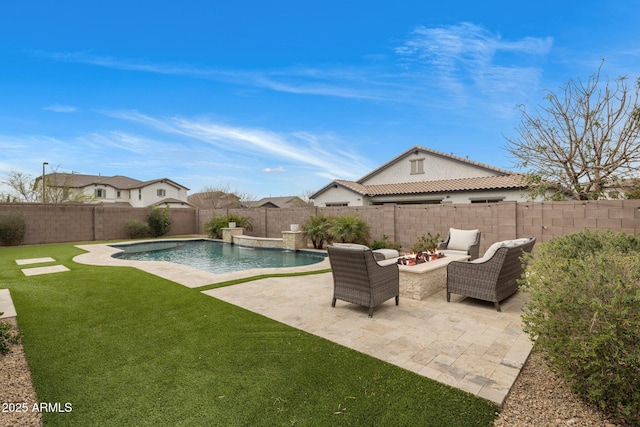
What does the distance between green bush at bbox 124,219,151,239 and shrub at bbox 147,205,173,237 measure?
1.59 feet

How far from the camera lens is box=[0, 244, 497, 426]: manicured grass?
2.38 meters

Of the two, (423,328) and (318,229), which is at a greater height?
A: (318,229)

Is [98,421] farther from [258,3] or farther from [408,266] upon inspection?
[258,3]

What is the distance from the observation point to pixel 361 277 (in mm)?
4680

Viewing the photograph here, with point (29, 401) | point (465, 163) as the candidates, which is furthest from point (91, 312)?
point (465, 163)

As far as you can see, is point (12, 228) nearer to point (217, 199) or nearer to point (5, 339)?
point (5, 339)

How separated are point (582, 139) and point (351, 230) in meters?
7.81

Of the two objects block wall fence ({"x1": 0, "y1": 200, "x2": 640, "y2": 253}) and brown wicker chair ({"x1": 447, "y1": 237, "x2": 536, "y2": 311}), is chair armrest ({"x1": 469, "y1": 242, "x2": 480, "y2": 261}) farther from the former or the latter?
brown wicker chair ({"x1": 447, "y1": 237, "x2": 536, "y2": 311})

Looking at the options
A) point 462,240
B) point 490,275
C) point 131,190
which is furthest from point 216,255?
point 131,190

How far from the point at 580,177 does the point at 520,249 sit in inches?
275

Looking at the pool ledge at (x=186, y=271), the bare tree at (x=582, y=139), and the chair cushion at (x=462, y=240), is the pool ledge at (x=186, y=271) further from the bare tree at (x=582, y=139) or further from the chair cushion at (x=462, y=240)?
the bare tree at (x=582, y=139)

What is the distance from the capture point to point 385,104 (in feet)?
51.9

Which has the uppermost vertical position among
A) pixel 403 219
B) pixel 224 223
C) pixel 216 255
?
pixel 403 219

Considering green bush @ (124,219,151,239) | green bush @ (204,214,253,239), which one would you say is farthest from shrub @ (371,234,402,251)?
green bush @ (124,219,151,239)
